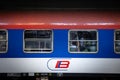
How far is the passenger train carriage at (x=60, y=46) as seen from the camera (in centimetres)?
1238

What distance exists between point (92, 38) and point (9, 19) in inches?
112

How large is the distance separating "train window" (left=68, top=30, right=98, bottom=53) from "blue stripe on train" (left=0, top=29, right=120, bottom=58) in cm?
13

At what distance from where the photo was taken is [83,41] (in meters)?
12.4

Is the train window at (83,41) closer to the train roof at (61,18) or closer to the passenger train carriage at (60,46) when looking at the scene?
the passenger train carriage at (60,46)

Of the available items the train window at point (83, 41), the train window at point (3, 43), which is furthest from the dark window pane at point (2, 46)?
the train window at point (83, 41)

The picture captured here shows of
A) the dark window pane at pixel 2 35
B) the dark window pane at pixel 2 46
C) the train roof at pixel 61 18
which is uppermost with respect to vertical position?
the train roof at pixel 61 18

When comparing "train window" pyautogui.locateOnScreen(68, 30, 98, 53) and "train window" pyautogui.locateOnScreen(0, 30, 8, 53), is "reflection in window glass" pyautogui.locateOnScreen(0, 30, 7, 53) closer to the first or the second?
"train window" pyautogui.locateOnScreen(0, 30, 8, 53)

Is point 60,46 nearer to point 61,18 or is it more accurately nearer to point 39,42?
point 39,42

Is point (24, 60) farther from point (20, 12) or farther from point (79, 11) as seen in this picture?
Result: point (79, 11)

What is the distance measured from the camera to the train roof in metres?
12.5

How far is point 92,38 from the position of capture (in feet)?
40.7

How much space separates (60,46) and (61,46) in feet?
0.11

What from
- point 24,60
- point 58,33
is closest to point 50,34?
point 58,33

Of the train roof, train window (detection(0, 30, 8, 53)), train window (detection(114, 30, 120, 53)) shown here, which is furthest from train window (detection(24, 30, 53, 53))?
train window (detection(114, 30, 120, 53))
